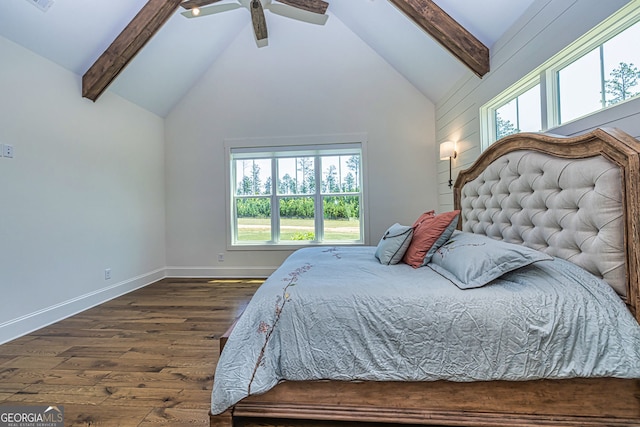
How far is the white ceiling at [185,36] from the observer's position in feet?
8.00

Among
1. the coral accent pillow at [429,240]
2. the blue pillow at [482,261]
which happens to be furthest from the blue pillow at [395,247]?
the blue pillow at [482,261]

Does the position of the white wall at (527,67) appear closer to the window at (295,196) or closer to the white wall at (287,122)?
the white wall at (287,122)

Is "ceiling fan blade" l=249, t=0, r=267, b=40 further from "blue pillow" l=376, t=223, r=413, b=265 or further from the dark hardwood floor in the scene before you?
the dark hardwood floor

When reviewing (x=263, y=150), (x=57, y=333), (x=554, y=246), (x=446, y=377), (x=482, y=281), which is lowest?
(x=57, y=333)

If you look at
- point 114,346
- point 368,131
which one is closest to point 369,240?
point 368,131

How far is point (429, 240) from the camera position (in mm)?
1953

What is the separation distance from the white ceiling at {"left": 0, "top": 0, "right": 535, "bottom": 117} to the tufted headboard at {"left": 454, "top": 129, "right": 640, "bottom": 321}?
1.34m

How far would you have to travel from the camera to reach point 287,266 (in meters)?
1.92

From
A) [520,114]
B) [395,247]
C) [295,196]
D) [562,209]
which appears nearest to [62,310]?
[295,196]

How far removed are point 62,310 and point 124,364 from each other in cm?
154

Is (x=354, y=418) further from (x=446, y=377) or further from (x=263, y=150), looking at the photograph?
(x=263, y=150)

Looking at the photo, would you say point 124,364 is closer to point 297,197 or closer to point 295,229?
point 295,229

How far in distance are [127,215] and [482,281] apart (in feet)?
13.7

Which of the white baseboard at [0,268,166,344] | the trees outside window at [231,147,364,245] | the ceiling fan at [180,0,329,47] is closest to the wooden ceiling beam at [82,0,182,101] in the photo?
the ceiling fan at [180,0,329,47]
